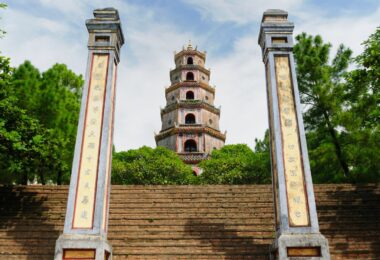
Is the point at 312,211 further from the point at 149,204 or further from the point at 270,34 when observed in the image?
the point at 149,204

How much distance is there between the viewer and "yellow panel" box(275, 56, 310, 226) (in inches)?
250

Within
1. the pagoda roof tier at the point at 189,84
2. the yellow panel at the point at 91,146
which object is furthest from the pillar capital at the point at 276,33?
the pagoda roof tier at the point at 189,84

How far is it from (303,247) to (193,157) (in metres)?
19.2

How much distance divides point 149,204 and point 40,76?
7514 mm

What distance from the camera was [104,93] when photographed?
7.19 meters

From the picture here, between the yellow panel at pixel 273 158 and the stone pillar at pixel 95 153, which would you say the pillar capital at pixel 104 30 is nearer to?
the stone pillar at pixel 95 153

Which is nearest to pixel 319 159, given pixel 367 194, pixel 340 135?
pixel 340 135

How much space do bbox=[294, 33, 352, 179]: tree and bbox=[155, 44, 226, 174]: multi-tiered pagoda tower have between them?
12478 mm

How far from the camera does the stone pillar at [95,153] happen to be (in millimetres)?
6074

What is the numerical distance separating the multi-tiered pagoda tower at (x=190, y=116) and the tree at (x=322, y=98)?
1248 cm

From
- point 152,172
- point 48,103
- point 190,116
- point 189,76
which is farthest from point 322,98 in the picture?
point 189,76

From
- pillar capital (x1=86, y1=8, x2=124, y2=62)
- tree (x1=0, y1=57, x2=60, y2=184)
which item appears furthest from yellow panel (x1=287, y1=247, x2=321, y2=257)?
tree (x1=0, y1=57, x2=60, y2=184)

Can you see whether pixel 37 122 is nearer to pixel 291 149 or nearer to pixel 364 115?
pixel 291 149

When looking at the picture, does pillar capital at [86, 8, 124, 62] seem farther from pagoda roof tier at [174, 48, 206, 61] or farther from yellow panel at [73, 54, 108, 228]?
pagoda roof tier at [174, 48, 206, 61]
